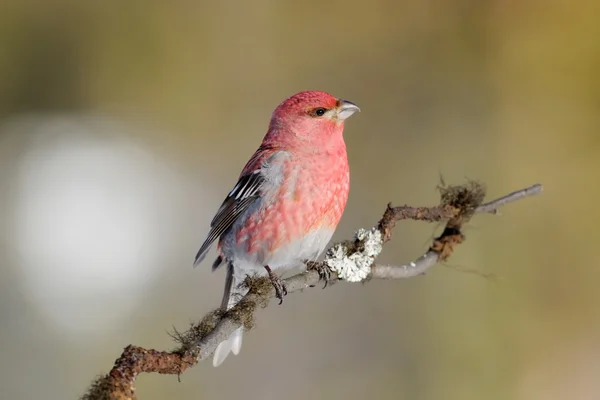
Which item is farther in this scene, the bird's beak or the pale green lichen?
the bird's beak

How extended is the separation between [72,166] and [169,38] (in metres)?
1.03

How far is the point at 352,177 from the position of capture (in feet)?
12.7

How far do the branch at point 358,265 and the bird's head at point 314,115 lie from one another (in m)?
0.32

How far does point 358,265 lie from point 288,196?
0.43 m

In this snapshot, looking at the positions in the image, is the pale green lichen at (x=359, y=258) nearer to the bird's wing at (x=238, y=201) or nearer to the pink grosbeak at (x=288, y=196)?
the pink grosbeak at (x=288, y=196)

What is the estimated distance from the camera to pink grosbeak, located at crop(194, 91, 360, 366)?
1712mm

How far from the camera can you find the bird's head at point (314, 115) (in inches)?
66.3

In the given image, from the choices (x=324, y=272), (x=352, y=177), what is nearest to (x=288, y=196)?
(x=324, y=272)

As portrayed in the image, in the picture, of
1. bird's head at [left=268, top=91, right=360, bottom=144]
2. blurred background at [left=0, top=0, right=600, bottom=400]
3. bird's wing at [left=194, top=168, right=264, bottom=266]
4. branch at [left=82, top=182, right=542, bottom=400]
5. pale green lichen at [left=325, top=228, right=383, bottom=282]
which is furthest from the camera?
blurred background at [left=0, top=0, right=600, bottom=400]

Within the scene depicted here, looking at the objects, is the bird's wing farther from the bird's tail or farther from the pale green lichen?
the pale green lichen

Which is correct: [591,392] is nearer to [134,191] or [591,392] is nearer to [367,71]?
[367,71]

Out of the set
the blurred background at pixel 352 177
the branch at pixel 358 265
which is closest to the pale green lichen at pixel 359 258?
the branch at pixel 358 265

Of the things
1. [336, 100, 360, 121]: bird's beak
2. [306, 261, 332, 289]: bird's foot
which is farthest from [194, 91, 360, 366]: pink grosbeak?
[306, 261, 332, 289]: bird's foot

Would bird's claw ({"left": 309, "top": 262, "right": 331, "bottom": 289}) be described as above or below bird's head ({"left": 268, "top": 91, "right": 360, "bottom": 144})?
below
